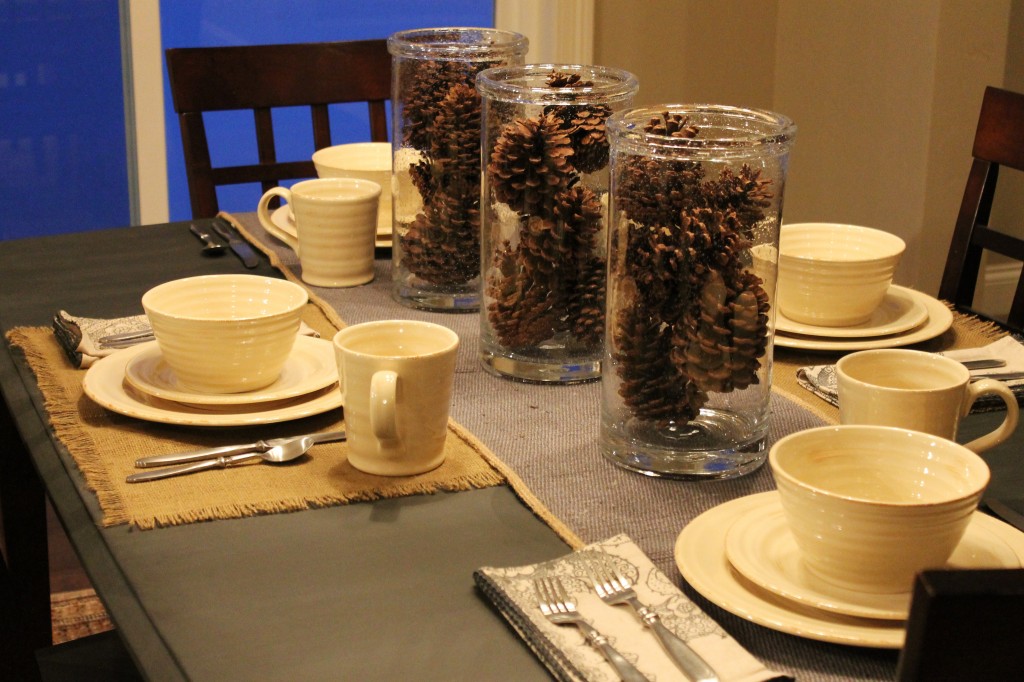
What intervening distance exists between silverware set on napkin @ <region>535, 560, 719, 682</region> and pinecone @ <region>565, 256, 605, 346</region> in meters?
0.37

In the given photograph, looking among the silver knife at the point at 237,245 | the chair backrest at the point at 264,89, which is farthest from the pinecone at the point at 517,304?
the chair backrest at the point at 264,89

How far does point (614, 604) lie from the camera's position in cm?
70

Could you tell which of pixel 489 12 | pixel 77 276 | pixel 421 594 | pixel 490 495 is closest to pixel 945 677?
pixel 421 594

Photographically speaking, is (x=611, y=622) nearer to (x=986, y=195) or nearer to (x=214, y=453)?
(x=214, y=453)

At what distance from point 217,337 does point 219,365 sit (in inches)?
1.1

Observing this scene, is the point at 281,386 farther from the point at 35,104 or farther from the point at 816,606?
the point at 35,104

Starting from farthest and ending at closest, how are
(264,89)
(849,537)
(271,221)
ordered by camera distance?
1. (264,89)
2. (271,221)
3. (849,537)

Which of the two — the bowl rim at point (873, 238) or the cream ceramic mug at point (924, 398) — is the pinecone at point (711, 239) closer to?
the cream ceramic mug at point (924, 398)

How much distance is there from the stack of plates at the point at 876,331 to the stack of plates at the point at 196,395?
0.45 metres

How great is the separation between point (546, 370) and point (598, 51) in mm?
2089

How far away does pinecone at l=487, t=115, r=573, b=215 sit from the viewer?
3.31 feet

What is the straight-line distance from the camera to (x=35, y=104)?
138 inches

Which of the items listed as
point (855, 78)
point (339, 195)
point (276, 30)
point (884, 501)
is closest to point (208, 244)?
point (339, 195)

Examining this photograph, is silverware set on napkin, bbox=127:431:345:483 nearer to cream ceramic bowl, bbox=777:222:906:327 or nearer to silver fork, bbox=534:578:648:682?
silver fork, bbox=534:578:648:682
